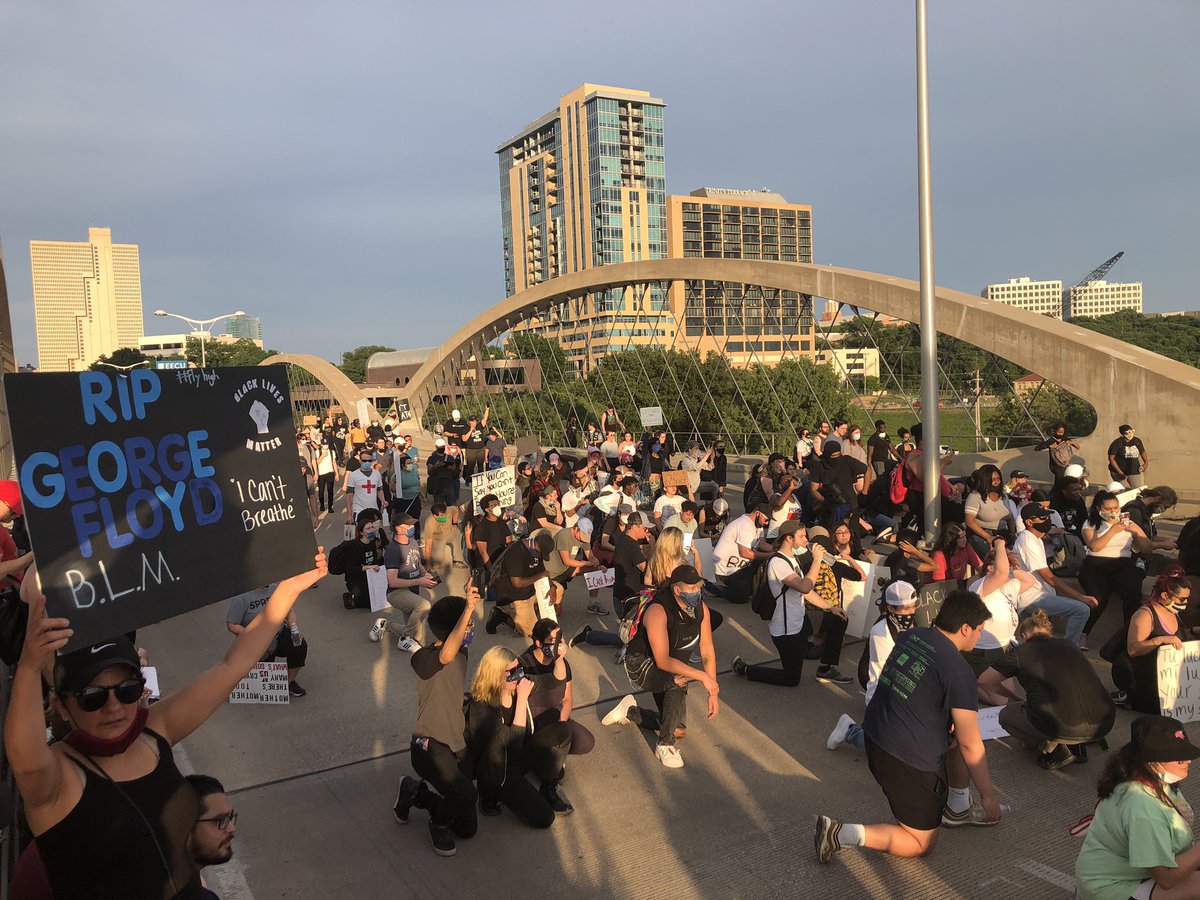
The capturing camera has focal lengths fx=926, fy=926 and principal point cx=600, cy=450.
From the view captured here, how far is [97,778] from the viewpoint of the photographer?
107 inches

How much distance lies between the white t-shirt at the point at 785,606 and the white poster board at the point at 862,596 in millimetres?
1333

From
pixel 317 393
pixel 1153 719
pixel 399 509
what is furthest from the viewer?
pixel 317 393

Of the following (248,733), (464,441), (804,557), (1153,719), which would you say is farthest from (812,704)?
(464,441)

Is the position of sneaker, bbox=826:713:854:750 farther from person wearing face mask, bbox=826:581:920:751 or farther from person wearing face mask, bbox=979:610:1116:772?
person wearing face mask, bbox=979:610:1116:772

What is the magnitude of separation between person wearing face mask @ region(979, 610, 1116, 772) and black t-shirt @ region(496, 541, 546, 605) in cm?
450

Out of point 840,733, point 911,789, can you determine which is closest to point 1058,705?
point 840,733

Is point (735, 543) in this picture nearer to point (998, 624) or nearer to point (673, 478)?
point (673, 478)

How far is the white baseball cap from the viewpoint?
6.01 meters

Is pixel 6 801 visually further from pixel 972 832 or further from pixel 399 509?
pixel 399 509

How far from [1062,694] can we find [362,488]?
416 inches

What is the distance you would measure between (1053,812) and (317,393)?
289ft

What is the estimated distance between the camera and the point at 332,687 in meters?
8.30

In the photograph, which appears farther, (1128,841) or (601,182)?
(601,182)

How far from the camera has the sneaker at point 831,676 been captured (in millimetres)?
8078
